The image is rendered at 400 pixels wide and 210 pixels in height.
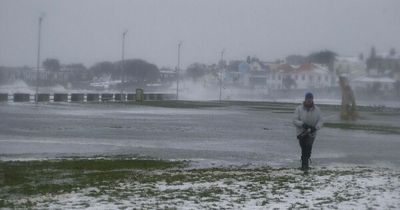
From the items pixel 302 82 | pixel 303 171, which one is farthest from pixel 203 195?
pixel 302 82

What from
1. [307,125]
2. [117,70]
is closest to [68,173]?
[307,125]

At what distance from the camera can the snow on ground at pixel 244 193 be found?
30.9 feet

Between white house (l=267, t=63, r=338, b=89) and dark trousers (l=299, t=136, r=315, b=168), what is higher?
white house (l=267, t=63, r=338, b=89)

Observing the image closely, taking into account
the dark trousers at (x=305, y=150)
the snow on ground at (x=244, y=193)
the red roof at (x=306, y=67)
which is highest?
the red roof at (x=306, y=67)

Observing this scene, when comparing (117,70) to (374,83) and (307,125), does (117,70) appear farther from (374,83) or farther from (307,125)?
(307,125)

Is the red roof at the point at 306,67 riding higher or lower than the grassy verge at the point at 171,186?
higher

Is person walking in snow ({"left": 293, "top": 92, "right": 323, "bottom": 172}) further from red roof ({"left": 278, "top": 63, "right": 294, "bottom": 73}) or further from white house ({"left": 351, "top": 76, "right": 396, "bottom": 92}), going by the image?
red roof ({"left": 278, "top": 63, "right": 294, "bottom": 73})

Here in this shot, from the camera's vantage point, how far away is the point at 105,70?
17912 cm

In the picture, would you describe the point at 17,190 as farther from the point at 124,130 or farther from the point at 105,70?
the point at 105,70

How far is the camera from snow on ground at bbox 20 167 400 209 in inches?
371

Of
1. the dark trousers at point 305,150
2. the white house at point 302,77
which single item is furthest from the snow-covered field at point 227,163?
the white house at point 302,77

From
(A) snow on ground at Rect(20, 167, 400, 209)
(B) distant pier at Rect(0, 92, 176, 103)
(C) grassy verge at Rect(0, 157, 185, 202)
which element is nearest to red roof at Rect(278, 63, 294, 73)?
(B) distant pier at Rect(0, 92, 176, 103)

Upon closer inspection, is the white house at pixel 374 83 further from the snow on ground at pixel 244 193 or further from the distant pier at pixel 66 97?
the snow on ground at pixel 244 193

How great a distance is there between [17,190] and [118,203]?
206 centimetres
